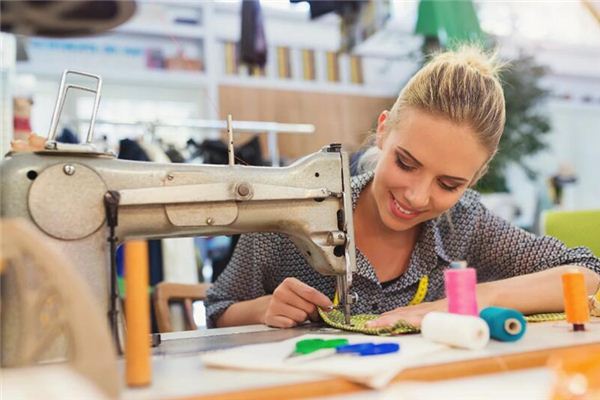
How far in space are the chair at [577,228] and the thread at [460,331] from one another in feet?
2.96

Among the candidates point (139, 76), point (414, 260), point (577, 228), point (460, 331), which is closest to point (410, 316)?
point (460, 331)

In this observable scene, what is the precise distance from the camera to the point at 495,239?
157 cm

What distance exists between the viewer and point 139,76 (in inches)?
175

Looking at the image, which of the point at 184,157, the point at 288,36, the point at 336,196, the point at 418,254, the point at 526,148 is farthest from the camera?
the point at 288,36

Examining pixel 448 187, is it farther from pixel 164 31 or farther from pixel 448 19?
pixel 164 31

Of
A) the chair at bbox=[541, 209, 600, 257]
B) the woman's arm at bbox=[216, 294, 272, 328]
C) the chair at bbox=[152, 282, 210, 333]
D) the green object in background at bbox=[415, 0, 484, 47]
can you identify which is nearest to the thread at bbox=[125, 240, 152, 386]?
the woman's arm at bbox=[216, 294, 272, 328]

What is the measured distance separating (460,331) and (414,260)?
1.94 feet

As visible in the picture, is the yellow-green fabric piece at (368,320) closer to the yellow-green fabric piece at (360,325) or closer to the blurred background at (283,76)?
the yellow-green fabric piece at (360,325)

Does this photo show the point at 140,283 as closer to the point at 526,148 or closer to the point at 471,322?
the point at 471,322

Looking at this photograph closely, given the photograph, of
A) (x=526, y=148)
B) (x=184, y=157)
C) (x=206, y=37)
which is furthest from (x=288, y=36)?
(x=184, y=157)

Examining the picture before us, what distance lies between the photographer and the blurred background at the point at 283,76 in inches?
A: 139

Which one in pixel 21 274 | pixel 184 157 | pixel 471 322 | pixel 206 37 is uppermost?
pixel 206 37

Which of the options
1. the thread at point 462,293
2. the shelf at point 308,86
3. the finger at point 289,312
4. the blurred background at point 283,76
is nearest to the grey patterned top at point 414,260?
the finger at point 289,312

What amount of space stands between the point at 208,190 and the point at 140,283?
1.11 ft
